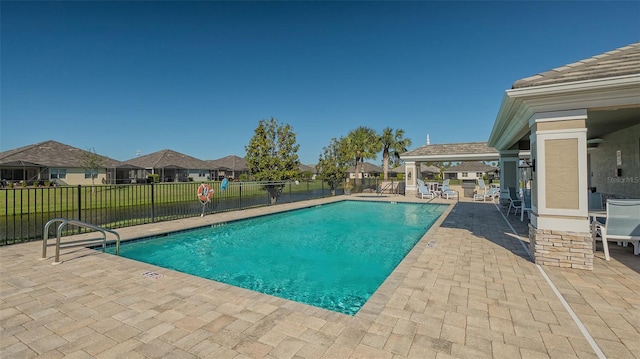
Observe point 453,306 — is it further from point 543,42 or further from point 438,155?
point 438,155

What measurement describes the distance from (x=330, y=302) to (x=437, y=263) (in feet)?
6.70

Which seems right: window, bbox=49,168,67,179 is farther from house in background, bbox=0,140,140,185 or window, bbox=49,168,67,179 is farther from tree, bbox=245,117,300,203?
tree, bbox=245,117,300,203

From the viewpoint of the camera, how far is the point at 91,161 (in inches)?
998

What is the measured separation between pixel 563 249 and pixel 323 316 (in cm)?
440

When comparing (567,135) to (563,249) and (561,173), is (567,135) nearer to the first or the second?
(561,173)

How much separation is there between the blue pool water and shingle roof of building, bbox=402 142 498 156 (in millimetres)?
10041

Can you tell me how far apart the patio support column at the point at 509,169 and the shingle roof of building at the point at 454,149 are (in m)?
6.00

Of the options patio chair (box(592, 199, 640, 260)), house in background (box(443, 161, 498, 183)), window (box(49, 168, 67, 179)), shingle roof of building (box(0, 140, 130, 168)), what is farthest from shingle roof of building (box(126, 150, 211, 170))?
house in background (box(443, 161, 498, 183))

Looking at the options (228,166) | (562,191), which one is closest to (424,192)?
(562,191)

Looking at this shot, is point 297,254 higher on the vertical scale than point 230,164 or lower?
lower

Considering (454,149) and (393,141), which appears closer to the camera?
(454,149)

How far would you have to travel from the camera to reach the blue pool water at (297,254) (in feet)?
16.5

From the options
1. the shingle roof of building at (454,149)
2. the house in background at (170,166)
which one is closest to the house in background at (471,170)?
the shingle roof of building at (454,149)

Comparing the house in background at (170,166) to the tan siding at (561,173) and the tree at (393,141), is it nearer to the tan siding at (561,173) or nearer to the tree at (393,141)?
the tree at (393,141)
